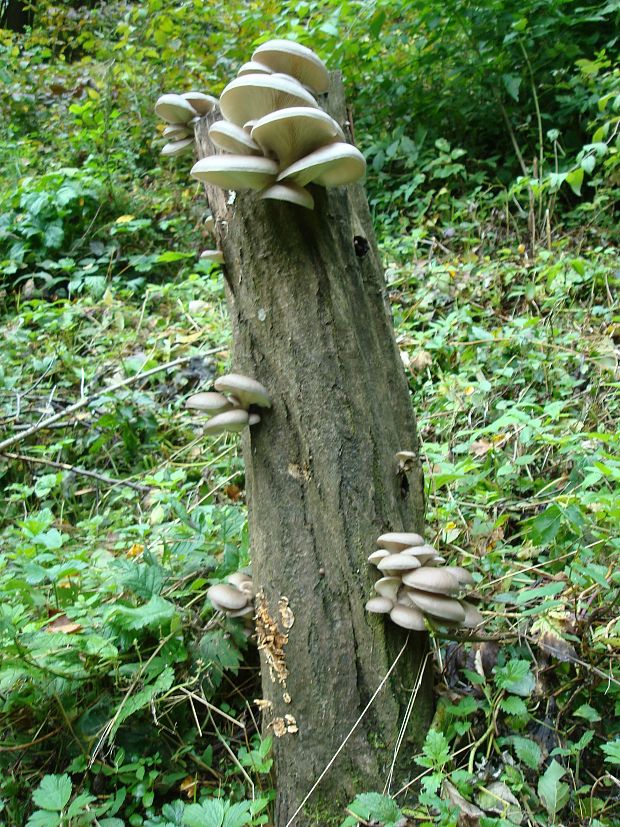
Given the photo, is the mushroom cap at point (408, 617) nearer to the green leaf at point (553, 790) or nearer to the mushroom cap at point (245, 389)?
the green leaf at point (553, 790)

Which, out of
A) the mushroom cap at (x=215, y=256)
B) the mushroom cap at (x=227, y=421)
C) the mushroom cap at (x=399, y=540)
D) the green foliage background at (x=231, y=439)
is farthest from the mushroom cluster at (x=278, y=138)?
the green foliage background at (x=231, y=439)

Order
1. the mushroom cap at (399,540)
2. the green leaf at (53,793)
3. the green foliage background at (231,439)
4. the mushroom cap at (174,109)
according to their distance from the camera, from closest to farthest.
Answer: the green leaf at (53,793) → the mushroom cap at (399,540) → the green foliage background at (231,439) → the mushroom cap at (174,109)

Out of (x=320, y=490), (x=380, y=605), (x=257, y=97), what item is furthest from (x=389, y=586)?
(x=257, y=97)

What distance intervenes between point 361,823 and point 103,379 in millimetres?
3837

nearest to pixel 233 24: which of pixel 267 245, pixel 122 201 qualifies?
pixel 122 201

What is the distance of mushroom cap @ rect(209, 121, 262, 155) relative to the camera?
172 centimetres

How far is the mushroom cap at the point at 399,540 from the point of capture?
1.73 metres

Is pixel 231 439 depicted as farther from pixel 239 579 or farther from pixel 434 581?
pixel 434 581

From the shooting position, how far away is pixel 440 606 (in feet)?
5.30

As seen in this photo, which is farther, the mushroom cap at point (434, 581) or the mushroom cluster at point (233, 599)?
the mushroom cluster at point (233, 599)

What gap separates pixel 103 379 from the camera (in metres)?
4.71

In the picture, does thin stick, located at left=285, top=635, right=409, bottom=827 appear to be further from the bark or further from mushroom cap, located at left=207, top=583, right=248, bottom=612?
mushroom cap, located at left=207, top=583, right=248, bottom=612

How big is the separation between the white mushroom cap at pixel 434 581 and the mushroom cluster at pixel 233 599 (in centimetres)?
59

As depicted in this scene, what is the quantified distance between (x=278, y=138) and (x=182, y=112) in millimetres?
687
